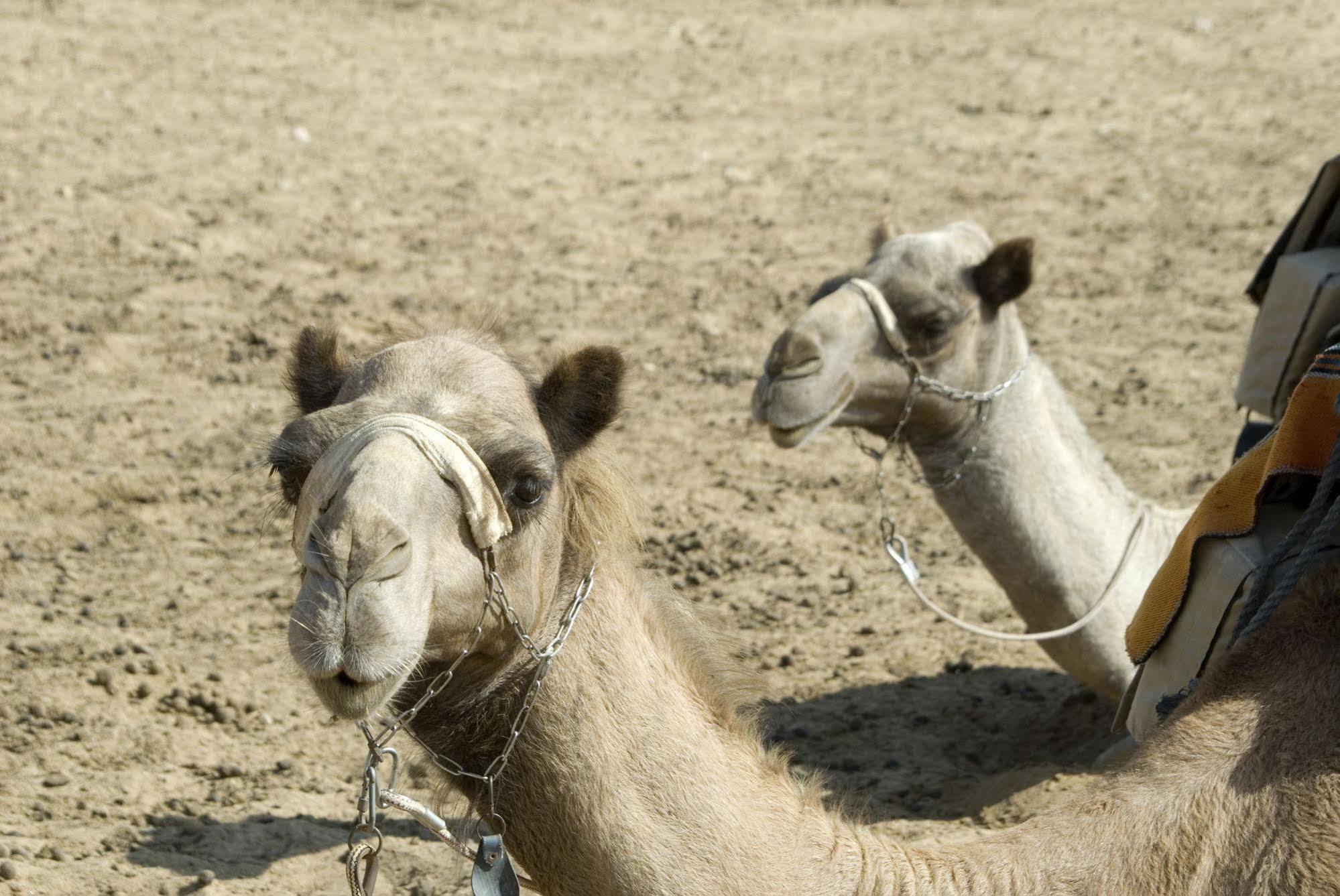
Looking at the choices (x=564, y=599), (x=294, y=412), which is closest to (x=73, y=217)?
(x=294, y=412)

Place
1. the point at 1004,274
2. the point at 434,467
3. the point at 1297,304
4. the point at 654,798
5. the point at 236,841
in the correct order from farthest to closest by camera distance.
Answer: the point at 1004,274, the point at 236,841, the point at 1297,304, the point at 654,798, the point at 434,467

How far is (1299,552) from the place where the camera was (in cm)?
304

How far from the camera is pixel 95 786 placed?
4.78 metres

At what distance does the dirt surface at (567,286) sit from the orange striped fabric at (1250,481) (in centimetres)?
147

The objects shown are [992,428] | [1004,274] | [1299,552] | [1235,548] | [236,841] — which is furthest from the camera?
[1004,274]

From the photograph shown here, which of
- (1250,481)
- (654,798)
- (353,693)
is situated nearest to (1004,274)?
(1250,481)

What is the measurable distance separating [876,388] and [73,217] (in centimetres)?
622

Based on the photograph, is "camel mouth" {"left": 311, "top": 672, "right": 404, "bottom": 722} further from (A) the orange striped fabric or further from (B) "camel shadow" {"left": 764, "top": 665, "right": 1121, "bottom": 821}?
(B) "camel shadow" {"left": 764, "top": 665, "right": 1121, "bottom": 821}

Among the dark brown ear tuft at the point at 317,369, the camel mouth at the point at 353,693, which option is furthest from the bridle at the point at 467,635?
the dark brown ear tuft at the point at 317,369

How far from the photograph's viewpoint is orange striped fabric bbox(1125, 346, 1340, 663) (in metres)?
3.10

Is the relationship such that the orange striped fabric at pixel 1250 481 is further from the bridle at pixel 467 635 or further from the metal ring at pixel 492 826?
the metal ring at pixel 492 826

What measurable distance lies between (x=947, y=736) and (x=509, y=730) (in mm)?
3001

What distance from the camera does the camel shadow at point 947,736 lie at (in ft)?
16.9

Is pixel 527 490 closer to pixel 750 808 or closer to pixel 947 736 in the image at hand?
pixel 750 808
